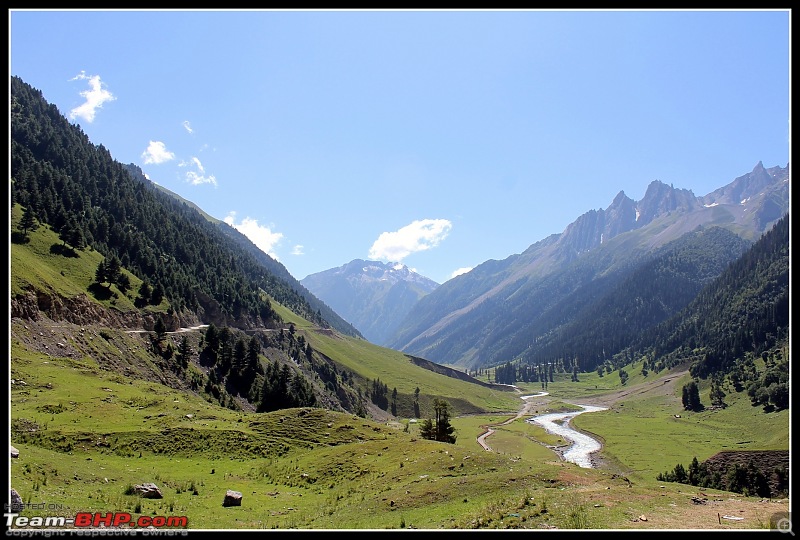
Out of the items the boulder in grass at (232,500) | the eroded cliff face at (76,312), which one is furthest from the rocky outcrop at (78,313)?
the boulder in grass at (232,500)

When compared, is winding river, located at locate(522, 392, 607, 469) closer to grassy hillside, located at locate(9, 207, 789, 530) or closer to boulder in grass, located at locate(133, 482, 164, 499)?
grassy hillside, located at locate(9, 207, 789, 530)

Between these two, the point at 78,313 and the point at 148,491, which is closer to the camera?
the point at 148,491

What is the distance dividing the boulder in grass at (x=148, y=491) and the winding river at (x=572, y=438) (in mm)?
50954

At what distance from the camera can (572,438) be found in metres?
123

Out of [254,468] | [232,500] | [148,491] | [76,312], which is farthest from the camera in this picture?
[76,312]

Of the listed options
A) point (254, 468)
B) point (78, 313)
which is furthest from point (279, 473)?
point (78, 313)

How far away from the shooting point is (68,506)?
19.8m

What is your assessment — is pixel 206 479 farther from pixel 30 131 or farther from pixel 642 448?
pixel 30 131

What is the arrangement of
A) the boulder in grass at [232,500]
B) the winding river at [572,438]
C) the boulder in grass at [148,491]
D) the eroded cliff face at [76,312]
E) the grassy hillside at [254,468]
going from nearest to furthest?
the grassy hillside at [254,468], the boulder in grass at [148,491], the boulder in grass at [232,500], the eroded cliff face at [76,312], the winding river at [572,438]

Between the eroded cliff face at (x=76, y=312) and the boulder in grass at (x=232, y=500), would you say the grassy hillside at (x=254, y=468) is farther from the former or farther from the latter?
the eroded cliff face at (x=76, y=312)

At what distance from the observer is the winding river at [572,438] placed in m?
92.8

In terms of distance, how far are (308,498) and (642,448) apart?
96435mm

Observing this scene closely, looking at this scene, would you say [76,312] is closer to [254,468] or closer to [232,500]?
[254,468]

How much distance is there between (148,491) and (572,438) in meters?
120
